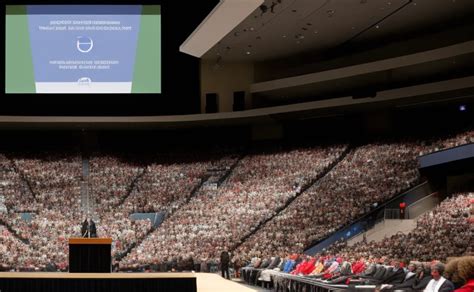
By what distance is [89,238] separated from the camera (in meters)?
25.1

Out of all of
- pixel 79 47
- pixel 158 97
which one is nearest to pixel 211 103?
pixel 158 97

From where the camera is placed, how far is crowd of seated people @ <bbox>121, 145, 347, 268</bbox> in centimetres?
3556

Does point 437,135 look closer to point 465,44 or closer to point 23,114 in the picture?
point 465,44

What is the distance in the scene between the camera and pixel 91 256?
24969mm

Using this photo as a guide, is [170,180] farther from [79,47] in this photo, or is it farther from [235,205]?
[79,47]

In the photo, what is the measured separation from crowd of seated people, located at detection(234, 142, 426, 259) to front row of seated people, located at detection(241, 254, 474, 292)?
514 centimetres

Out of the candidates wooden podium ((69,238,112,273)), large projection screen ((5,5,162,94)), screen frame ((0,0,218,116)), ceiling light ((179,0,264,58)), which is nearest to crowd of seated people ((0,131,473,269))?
screen frame ((0,0,218,116))

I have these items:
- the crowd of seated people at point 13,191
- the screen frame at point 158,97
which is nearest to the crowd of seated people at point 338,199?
the screen frame at point 158,97

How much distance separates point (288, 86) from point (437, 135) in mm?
8634

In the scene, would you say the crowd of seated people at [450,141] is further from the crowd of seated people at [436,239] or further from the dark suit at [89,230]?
the dark suit at [89,230]

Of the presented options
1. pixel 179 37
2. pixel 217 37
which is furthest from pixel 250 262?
pixel 179 37

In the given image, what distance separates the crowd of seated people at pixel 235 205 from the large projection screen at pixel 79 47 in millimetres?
6641

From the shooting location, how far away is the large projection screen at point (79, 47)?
42.3 meters

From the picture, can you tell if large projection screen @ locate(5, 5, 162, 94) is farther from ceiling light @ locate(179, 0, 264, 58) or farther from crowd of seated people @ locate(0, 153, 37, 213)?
crowd of seated people @ locate(0, 153, 37, 213)
